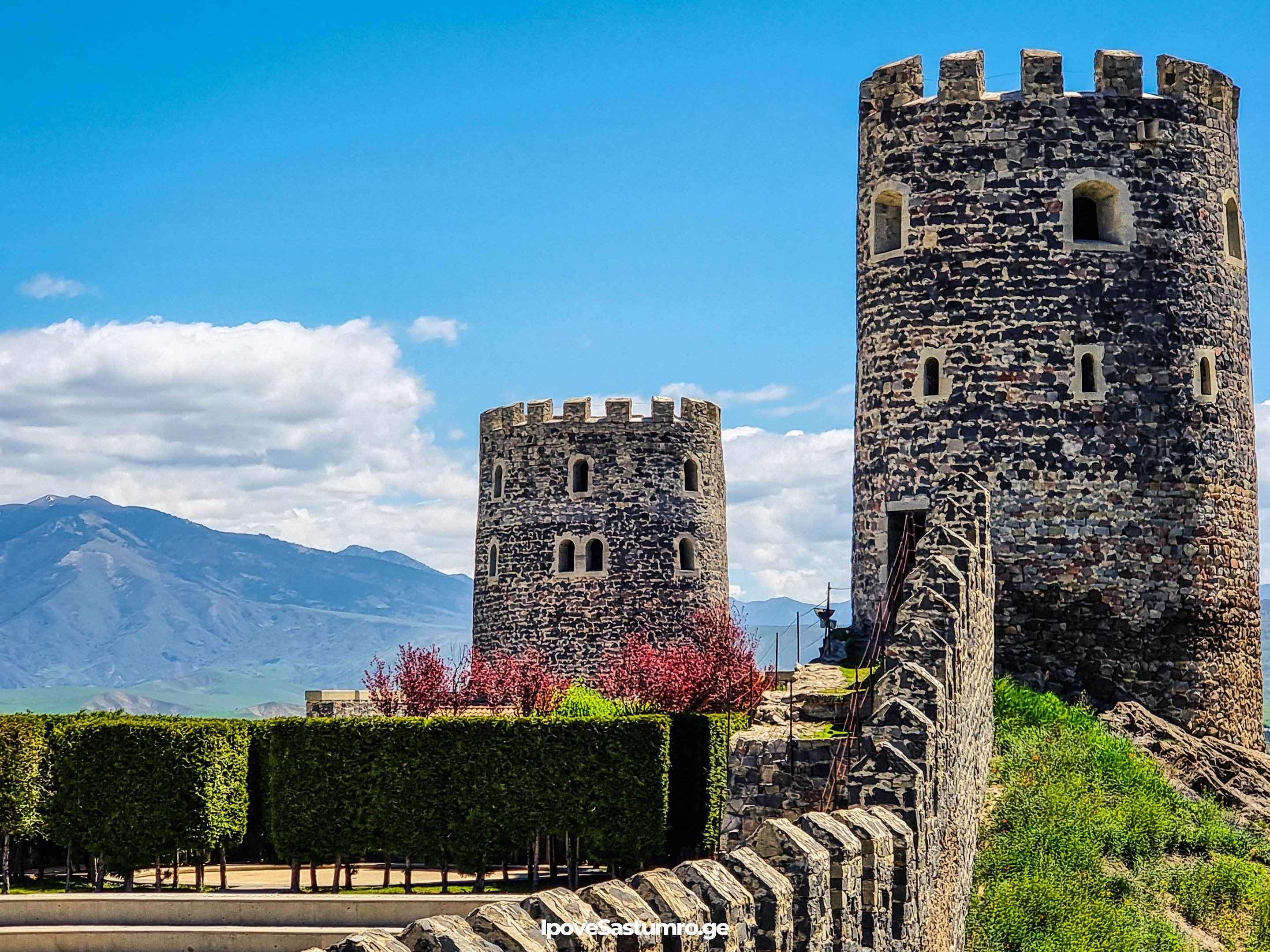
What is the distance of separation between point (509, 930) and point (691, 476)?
38.5 m

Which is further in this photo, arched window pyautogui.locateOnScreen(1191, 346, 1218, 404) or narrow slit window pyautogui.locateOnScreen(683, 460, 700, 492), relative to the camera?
narrow slit window pyautogui.locateOnScreen(683, 460, 700, 492)

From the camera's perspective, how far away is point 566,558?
44.9 m

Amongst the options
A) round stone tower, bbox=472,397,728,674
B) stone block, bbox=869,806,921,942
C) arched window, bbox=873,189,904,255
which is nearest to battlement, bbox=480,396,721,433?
round stone tower, bbox=472,397,728,674

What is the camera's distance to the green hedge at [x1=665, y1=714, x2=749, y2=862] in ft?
86.7

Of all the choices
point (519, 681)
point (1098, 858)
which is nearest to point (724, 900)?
point (1098, 858)

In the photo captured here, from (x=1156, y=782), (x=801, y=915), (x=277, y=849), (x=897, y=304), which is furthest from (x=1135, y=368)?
(x=801, y=915)

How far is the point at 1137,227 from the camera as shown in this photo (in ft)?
86.8

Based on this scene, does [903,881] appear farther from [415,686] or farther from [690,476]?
[690,476]

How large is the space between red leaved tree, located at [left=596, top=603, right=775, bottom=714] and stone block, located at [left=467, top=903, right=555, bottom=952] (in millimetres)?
21570

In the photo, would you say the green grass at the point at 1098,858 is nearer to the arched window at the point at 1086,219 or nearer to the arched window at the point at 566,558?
the arched window at the point at 1086,219

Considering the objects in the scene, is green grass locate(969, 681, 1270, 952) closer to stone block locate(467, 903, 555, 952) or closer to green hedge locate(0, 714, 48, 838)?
stone block locate(467, 903, 555, 952)

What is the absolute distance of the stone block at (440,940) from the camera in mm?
7672

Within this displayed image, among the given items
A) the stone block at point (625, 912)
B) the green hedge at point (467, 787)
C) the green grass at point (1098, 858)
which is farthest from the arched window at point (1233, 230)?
the stone block at point (625, 912)

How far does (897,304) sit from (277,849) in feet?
44.4
